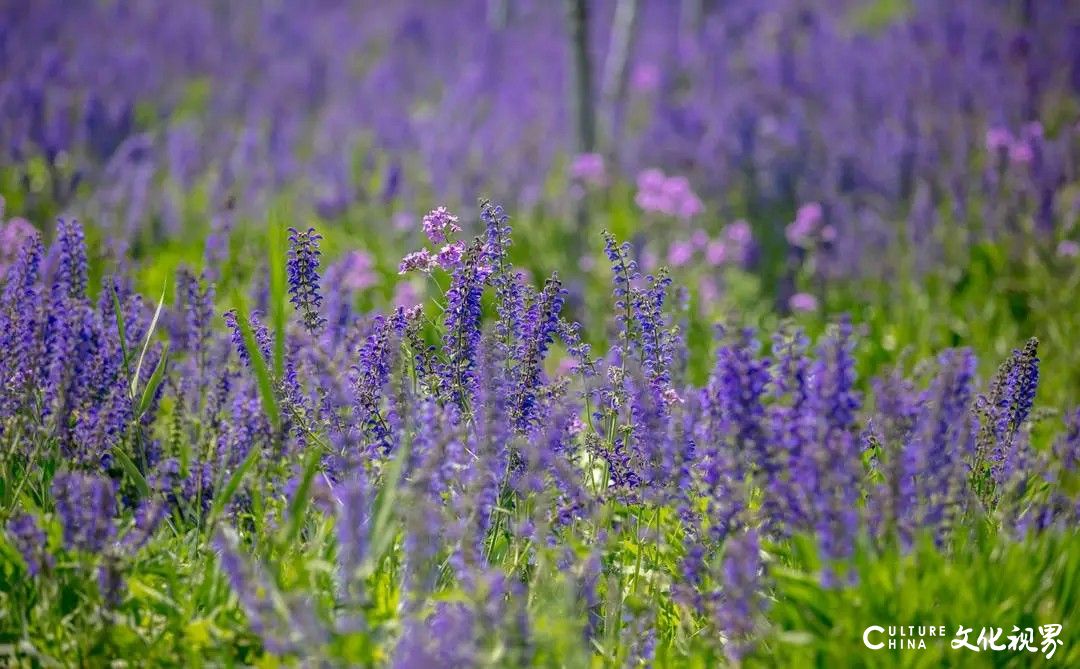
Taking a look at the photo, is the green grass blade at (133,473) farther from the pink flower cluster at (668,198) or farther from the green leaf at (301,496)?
the pink flower cluster at (668,198)

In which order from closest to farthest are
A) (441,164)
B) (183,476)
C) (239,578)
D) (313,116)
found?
1. (239,578)
2. (183,476)
3. (441,164)
4. (313,116)

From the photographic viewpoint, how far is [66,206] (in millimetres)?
5695

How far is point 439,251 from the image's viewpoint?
302 cm

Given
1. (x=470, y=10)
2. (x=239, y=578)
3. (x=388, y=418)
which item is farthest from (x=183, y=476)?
(x=470, y=10)

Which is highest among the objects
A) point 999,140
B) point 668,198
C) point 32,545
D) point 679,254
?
point 999,140

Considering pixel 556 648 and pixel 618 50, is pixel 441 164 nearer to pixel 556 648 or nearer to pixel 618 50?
pixel 618 50

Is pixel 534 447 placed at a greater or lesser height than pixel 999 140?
lesser

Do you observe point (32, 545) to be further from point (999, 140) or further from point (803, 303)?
point (999, 140)

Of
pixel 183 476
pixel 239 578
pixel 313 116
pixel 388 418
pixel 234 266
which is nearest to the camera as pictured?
pixel 239 578

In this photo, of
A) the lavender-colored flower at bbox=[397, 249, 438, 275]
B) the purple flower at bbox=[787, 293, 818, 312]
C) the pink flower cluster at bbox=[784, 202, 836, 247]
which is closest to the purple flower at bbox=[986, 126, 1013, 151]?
the pink flower cluster at bbox=[784, 202, 836, 247]

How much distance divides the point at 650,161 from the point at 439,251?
18.5ft

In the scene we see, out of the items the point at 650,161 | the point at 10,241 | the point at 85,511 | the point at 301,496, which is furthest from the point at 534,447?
Answer: the point at 650,161

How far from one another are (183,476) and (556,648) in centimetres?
160

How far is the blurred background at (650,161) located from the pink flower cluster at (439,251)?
1371 mm
